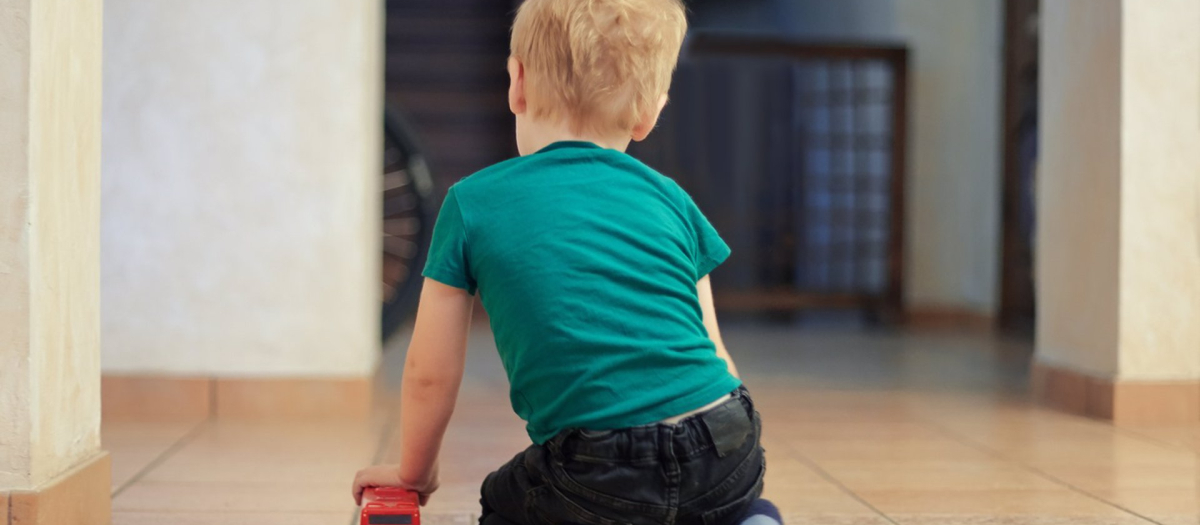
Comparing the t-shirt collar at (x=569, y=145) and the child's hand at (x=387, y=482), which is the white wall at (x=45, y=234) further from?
the t-shirt collar at (x=569, y=145)

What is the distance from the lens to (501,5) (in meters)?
6.62

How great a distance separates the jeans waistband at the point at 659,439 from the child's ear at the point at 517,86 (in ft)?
1.06

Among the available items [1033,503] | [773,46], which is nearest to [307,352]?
[1033,503]

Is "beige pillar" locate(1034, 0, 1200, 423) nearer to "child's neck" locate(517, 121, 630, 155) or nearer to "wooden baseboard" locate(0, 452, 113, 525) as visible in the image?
"child's neck" locate(517, 121, 630, 155)

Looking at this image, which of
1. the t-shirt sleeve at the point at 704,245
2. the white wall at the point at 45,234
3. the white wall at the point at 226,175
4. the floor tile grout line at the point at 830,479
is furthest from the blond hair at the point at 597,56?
the white wall at the point at 226,175

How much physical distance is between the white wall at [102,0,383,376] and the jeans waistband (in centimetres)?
156

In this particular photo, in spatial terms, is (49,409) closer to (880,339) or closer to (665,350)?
(665,350)

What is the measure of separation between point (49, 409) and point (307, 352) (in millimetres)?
1234

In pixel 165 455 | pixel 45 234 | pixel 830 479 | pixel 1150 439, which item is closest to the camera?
pixel 45 234

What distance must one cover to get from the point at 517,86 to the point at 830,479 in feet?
3.41

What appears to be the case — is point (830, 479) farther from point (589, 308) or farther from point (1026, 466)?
point (589, 308)

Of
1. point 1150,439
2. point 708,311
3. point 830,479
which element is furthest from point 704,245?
point 1150,439

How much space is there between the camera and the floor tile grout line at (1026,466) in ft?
5.63

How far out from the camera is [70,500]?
1362 millimetres
